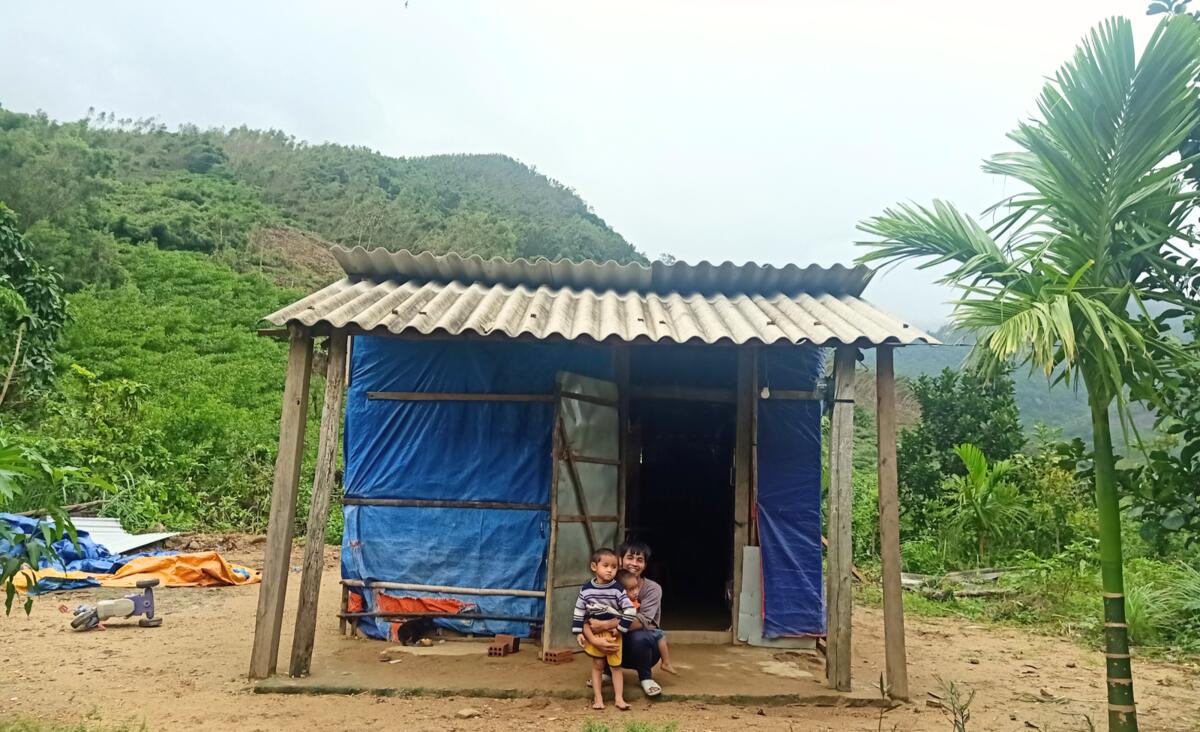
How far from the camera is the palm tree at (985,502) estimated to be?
10477mm

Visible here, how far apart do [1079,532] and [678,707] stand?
8.21 m

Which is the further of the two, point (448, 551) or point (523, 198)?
point (523, 198)

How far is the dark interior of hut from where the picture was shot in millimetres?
6980

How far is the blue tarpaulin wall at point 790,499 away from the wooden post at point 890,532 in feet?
3.91

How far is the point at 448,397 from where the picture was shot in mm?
6223

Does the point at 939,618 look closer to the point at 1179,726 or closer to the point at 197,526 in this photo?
the point at 1179,726

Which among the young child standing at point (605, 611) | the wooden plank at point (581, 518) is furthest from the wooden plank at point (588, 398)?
the young child standing at point (605, 611)

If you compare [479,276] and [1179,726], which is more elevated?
[479,276]

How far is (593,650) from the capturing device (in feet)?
15.6

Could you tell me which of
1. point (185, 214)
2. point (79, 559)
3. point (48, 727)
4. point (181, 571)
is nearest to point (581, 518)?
point (48, 727)

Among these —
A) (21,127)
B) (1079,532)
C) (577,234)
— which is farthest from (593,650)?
(577,234)

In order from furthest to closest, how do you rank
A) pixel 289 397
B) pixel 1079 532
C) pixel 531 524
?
pixel 1079 532 < pixel 531 524 < pixel 289 397

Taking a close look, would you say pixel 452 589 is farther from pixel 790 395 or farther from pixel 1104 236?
pixel 1104 236

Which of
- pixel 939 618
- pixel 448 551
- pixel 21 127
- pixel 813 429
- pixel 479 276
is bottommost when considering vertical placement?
pixel 939 618
